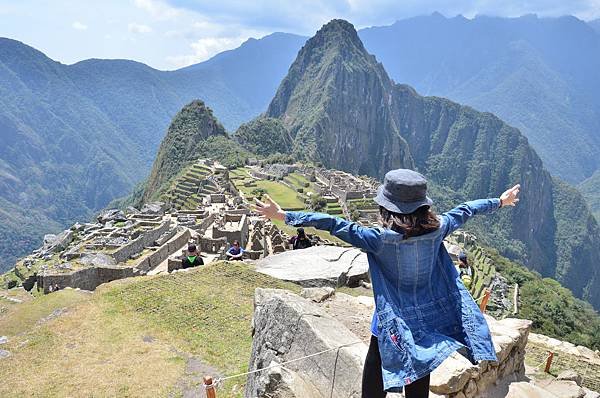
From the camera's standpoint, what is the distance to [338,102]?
166 m

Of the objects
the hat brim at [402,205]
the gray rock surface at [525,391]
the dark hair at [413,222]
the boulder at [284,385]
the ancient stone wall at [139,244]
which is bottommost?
the ancient stone wall at [139,244]

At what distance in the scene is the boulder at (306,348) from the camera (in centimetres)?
486

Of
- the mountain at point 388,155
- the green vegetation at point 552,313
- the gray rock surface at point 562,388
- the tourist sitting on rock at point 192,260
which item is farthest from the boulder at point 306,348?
the mountain at point 388,155

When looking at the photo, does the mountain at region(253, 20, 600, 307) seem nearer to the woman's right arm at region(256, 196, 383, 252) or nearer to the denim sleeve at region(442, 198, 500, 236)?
the denim sleeve at region(442, 198, 500, 236)

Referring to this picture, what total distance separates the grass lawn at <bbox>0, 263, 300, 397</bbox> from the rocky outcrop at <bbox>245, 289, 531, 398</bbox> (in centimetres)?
147

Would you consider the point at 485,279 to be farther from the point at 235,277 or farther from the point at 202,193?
the point at 235,277

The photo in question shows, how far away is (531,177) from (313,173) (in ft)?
413

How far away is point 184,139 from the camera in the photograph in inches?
3986

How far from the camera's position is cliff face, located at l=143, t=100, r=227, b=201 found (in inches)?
3730

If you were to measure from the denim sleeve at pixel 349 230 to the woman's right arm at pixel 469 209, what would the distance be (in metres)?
0.63

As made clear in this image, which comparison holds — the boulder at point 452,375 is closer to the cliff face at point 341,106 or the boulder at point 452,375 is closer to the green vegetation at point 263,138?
the green vegetation at point 263,138

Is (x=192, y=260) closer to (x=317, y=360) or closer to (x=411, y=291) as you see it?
(x=317, y=360)

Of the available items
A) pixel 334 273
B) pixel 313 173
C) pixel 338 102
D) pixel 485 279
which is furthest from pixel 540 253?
pixel 334 273

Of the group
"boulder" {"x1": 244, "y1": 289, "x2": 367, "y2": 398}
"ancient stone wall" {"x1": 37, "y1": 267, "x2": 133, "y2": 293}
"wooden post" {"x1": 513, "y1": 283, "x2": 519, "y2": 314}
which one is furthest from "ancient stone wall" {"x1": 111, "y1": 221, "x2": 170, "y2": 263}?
"wooden post" {"x1": 513, "y1": 283, "x2": 519, "y2": 314}
